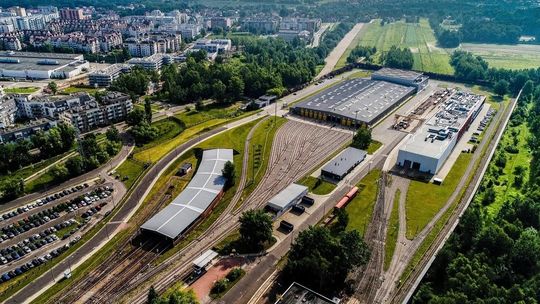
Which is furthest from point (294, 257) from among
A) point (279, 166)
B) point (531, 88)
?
point (531, 88)

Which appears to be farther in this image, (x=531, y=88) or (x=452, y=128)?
(x=531, y=88)

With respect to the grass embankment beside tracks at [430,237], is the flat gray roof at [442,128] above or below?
above

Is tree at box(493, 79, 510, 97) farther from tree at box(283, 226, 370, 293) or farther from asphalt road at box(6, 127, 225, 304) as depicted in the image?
tree at box(283, 226, 370, 293)

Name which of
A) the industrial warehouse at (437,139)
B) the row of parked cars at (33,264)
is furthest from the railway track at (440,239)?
the row of parked cars at (33,264)

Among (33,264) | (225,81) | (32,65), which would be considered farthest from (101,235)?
(32,65)

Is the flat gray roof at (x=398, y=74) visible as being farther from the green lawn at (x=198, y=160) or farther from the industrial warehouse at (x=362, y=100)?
the green lawn at (x=198, y=160)

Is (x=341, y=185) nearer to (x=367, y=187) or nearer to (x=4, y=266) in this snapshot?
(x=367, y=187)
